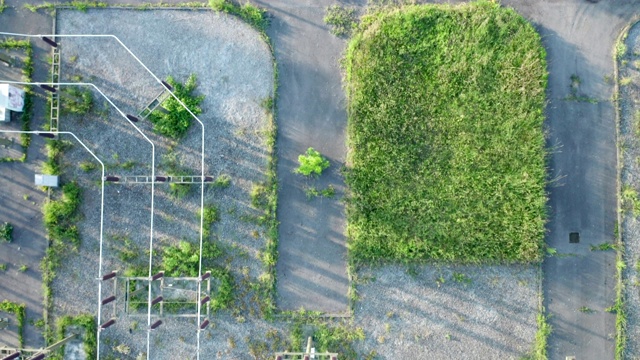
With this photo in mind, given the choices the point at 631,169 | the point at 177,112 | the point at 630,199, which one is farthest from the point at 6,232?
the point at 631,169

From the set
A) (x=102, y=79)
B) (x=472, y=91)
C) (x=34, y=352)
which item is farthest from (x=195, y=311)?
(x=472, y=91)

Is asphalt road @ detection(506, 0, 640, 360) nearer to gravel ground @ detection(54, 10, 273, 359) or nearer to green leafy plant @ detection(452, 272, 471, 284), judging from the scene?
green leafy plant @ detection(452, 272, 471, 284)

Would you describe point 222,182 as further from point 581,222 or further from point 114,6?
point 581,222

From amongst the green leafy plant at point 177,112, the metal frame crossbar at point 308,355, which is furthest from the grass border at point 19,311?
the metal frame crossbar at point 308,355

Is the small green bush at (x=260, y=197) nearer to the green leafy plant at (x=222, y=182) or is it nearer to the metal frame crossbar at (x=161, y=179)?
the green leafy plant at (x=222, y=182)

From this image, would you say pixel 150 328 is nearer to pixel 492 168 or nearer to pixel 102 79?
pixel 102 79

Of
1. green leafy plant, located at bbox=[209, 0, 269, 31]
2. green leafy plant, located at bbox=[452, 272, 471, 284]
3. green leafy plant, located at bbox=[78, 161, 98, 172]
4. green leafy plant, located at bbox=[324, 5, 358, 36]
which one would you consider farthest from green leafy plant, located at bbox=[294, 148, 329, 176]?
green leafy plant, located at bbox=[78, 161, 98, 172]
